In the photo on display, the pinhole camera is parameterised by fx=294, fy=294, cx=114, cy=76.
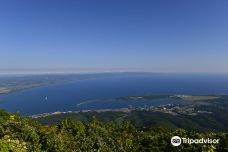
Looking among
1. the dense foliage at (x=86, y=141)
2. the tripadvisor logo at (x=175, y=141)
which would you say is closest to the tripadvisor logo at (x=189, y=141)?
the tripadvisor logo at (x=175, y=141)

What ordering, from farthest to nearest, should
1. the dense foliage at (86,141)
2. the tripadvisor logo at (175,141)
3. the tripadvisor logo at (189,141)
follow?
the tripadvisor logo at (175,141), the tripadvisor logo at (189,141), the dense foliage at (86,141)

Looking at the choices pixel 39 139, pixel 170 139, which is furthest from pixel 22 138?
pixel 170 139

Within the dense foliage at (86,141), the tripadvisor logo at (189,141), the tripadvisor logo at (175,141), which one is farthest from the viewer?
the tripadvisor logo at (175,141)

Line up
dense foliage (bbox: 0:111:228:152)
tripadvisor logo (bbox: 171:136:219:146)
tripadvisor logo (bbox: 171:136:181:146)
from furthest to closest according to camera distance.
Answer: tripadvisor logo (bbox: 171:136:181:146) < tripadvisor logo (bbox: 171:136:219:146) < dense foliage (bbox: 0:111:228:152)

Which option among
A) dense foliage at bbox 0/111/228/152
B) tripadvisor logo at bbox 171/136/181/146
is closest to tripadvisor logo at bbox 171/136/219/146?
tripadvisor logo at bbox 171/136/181/146

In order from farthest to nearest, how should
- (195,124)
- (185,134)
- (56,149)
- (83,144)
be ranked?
(195,124) → (185,134) → (83,144) → (56,149)

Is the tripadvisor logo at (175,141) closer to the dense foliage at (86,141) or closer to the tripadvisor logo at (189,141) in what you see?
the tripadvisor logo at (189,141)

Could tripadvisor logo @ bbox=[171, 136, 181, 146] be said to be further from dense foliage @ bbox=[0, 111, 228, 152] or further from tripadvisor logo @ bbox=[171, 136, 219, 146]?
dense foliage @ bbox=[0, 111, 228, 152]

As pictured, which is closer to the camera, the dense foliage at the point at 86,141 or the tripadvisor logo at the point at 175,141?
the dense foliage at the point at 86,141

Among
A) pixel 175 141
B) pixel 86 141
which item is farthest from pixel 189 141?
pixel 86 141

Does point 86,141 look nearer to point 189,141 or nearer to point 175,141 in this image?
point 175,141

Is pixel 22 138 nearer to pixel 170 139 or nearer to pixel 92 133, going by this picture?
pixel 92 133
